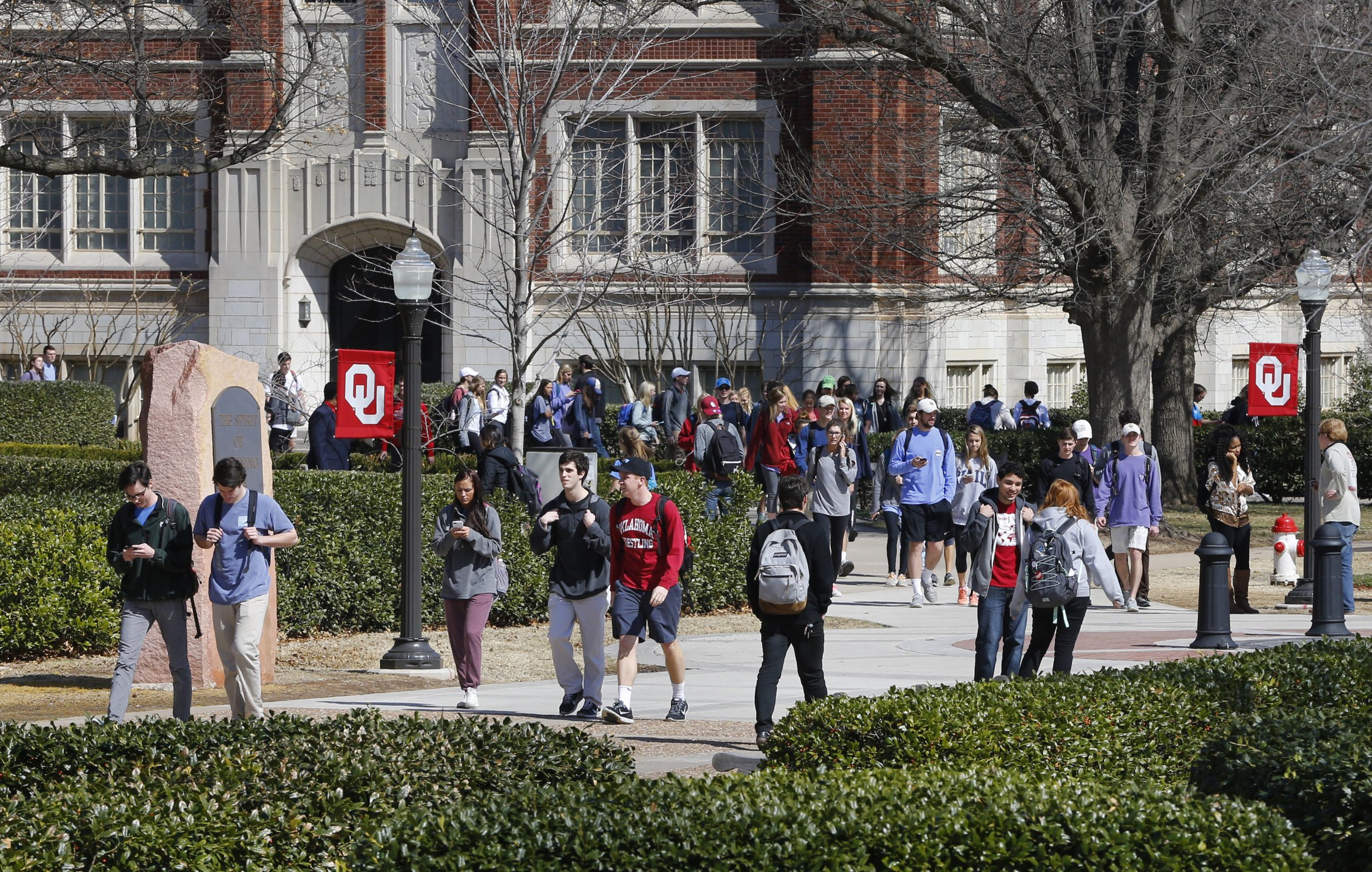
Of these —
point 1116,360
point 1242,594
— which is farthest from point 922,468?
point 1116,360

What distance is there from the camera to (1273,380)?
16.7 m

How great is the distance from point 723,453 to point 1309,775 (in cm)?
1152

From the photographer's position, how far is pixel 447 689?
37.5 ft

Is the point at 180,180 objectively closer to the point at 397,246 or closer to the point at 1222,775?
the point at 397,246

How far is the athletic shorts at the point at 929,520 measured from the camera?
15.9m

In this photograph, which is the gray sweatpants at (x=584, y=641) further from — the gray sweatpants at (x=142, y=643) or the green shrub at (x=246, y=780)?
the green shrub at (x=246, y=780)

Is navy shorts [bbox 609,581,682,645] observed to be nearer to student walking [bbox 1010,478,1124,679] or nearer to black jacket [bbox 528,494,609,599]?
black jacket [bbox 528,494,609,599]

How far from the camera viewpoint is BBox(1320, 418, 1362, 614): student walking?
14289 mm

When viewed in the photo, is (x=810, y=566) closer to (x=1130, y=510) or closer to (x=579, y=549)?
(x=579, y=549)

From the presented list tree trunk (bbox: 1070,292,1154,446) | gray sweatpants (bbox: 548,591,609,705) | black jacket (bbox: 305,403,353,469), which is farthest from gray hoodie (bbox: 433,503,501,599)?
tree trunk (bbox: 1070,292,1154,446)

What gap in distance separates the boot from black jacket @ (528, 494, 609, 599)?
7.63m

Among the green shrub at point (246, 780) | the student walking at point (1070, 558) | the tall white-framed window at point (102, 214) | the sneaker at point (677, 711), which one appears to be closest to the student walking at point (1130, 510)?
the student walking at point (1070, 558)

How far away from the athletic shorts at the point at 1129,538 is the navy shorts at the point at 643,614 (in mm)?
6405

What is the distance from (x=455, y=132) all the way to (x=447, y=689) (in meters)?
20.1
